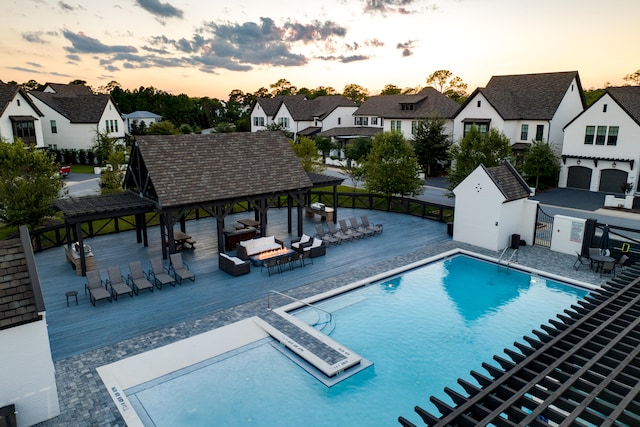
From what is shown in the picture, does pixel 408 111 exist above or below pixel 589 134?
above

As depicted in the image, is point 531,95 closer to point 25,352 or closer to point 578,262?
point 578,262

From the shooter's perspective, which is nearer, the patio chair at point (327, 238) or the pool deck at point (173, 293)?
the pool deck at point (173, 293)

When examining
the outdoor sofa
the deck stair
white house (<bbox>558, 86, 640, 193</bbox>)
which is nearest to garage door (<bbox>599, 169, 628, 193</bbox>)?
white house (<bbox>558, 86, 640, 193</bbox>)

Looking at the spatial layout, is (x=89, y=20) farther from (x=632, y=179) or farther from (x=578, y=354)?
(x=632, y=179)

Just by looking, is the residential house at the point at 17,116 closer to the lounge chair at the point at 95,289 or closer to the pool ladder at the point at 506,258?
the lounge chair at the point at 95,289

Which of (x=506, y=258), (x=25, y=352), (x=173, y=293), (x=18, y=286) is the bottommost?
(x=173, y=293)

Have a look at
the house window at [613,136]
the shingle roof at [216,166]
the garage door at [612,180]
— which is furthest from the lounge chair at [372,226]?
the house window at [613,136]

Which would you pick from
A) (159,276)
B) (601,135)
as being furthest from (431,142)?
(159,276)

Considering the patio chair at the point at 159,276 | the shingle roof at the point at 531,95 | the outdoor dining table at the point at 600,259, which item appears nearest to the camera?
the patio chair at the point at 159,276
